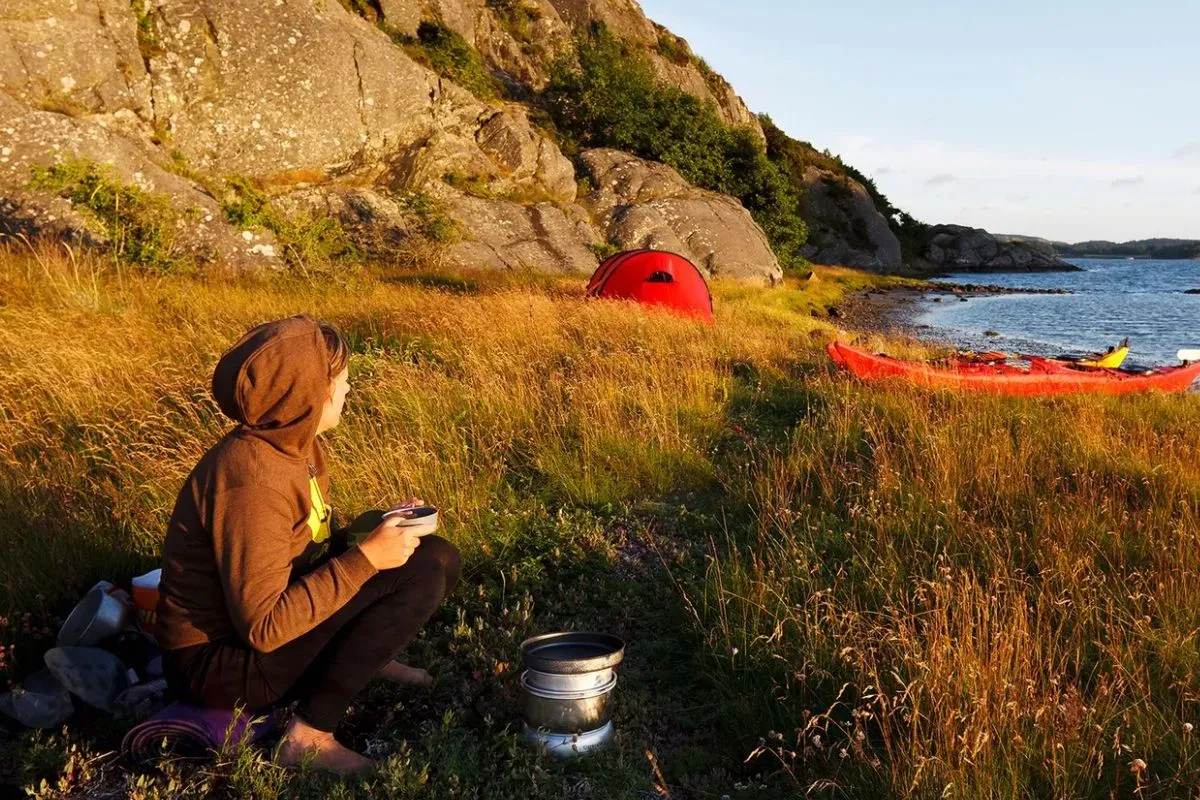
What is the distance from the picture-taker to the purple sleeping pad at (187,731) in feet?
10.3

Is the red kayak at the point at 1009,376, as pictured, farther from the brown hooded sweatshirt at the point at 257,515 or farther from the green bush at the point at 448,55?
the green bush at the point at 448,55

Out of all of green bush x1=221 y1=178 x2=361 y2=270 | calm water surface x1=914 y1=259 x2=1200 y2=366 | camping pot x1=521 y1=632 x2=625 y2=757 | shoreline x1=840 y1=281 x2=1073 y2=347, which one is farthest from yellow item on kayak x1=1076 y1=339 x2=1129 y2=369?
green bush x1=221 y1=178 x2=361 y2=270

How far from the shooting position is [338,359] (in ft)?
10.3

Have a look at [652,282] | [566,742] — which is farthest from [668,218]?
[566,742]

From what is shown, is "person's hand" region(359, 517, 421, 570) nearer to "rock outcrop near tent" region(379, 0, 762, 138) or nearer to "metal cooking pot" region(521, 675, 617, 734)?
"metal cooking pot" region(521, 675, 617, 734)

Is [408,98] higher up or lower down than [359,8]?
lower down

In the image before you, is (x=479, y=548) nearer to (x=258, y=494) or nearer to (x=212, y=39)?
(x=258, y=494)

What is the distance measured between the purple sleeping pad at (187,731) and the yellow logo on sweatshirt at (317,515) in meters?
0.72

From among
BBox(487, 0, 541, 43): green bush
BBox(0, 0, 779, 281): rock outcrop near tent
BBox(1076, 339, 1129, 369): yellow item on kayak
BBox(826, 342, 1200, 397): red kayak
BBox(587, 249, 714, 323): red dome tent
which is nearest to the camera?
BBox(826, 342, 1200, 397): red kayak

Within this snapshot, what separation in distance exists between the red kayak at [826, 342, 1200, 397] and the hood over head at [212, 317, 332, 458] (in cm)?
741

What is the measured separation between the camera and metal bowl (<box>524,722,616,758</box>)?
335 cm

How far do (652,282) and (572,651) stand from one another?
11821 millimetres

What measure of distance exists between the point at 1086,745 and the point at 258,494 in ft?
10.4

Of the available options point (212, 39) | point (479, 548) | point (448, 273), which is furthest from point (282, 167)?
point (479, 548)
